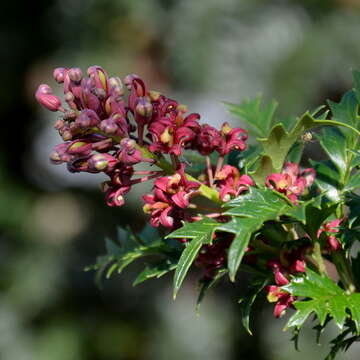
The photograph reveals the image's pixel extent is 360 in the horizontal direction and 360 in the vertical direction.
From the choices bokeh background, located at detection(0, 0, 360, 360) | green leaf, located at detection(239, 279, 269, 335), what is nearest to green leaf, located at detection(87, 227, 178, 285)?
green leaf, located at detection(239, 279, 269, 335)

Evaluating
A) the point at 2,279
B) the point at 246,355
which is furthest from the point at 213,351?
the point at 2,279

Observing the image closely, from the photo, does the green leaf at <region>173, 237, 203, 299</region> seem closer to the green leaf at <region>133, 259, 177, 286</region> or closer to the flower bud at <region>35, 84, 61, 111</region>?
the green leaf at <region>133, 259, 177, 286</region>

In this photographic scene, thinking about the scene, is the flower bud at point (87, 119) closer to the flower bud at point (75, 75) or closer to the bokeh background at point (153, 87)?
the flower bud at point (75, 75)

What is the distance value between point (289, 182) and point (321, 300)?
169mm

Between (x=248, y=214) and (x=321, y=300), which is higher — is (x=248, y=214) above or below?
above

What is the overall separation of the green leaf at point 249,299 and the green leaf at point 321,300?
72 millimetres

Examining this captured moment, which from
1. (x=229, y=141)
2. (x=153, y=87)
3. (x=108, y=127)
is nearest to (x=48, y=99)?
(x=108, y=127)

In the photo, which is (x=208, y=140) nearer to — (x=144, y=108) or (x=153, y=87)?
(x=144, y=108)

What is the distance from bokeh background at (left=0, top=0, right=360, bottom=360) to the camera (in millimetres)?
3635

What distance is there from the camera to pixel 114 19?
425cm

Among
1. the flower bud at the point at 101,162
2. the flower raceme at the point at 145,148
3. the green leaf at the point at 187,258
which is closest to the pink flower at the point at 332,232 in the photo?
the flower raceme at the point at 145,148

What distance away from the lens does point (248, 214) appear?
31.9 inches

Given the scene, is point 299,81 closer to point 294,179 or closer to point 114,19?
point 114,19

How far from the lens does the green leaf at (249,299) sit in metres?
0.95
